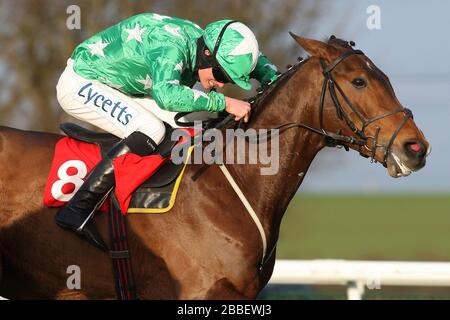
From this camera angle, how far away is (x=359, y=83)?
16.3 feet

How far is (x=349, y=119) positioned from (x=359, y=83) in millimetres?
218

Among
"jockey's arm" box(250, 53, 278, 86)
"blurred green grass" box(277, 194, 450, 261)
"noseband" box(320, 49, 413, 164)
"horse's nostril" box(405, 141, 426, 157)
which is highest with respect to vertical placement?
"blurred green grass" box(277, 194, 450, 261)

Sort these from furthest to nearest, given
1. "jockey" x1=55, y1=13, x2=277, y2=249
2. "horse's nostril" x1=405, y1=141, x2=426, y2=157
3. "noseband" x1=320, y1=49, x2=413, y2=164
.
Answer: "jockey" x1=55, y1=13, x2=277, y2=249
"noseband" x1=320, y1=49, x2=413, y2=164
"horse's nostril" x1=405, y1=141, x2=426, y2=157

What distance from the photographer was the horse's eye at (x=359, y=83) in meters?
4.96

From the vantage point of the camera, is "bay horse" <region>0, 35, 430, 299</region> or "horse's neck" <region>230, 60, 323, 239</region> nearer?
"bay horse" <region>0, 35, 430, 299</region>

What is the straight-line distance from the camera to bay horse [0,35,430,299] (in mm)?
4898

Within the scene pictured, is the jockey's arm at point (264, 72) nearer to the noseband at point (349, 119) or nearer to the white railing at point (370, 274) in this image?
the noseband at point (349, 119)

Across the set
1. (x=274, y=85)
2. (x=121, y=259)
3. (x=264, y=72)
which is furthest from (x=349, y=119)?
(x=121, y=259)

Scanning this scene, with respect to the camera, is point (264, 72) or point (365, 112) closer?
point (365, 112)

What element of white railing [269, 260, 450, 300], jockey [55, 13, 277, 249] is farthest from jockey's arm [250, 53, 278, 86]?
white railing [269, 260, 450, 300]

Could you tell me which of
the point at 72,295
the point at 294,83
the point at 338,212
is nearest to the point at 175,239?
the point at 72,295

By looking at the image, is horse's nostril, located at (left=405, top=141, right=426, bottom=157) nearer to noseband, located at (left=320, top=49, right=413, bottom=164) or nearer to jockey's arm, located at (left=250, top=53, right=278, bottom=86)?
noseband, located at (left=320, top=49, right=413, bottom=164)

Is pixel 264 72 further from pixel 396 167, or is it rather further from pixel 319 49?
pixel 396 167
